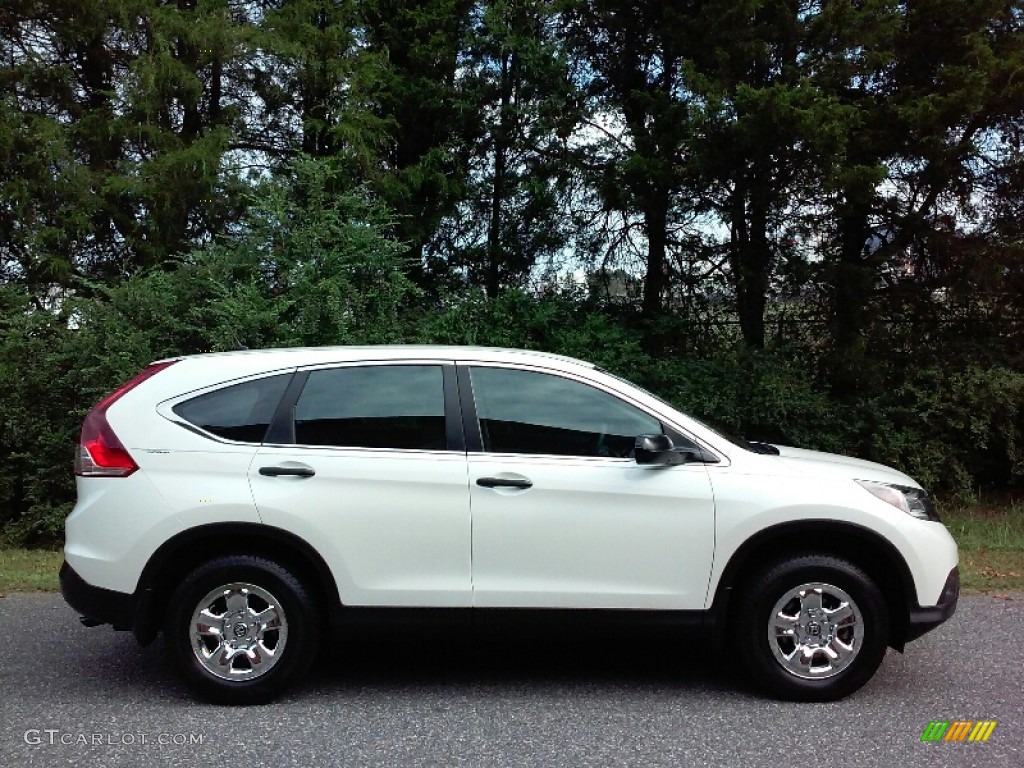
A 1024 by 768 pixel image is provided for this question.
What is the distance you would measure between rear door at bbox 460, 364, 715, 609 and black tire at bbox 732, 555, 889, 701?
12.5 inches

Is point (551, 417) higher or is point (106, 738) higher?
point (551, 417)

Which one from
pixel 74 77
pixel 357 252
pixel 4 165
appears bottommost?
pixel 357 252

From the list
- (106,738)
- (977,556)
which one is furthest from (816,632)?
(977,556)

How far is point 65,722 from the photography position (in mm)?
4258

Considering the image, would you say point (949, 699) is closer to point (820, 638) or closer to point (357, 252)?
point (820, 638)

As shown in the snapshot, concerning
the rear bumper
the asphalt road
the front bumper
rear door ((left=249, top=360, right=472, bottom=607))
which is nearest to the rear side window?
rear door ((left=249, top=360, right=472, bottom=607))

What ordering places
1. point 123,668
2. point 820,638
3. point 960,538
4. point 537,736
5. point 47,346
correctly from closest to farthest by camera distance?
point 537,736, point 820,638, point 123,668, point 960,538, point 47,346

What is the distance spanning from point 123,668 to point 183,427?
5.09 ft

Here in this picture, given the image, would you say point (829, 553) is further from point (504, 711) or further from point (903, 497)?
point (504, 711)

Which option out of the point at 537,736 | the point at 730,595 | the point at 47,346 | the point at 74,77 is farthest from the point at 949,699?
the point at 74,77

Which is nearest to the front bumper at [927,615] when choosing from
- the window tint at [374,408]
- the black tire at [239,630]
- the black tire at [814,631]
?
the black tire at [814,631]

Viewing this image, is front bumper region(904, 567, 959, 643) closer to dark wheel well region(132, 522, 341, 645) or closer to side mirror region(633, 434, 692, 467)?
side mirror region(633, 434, 692, 467)

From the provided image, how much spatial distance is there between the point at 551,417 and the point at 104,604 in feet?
7.86

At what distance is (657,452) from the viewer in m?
4.47
